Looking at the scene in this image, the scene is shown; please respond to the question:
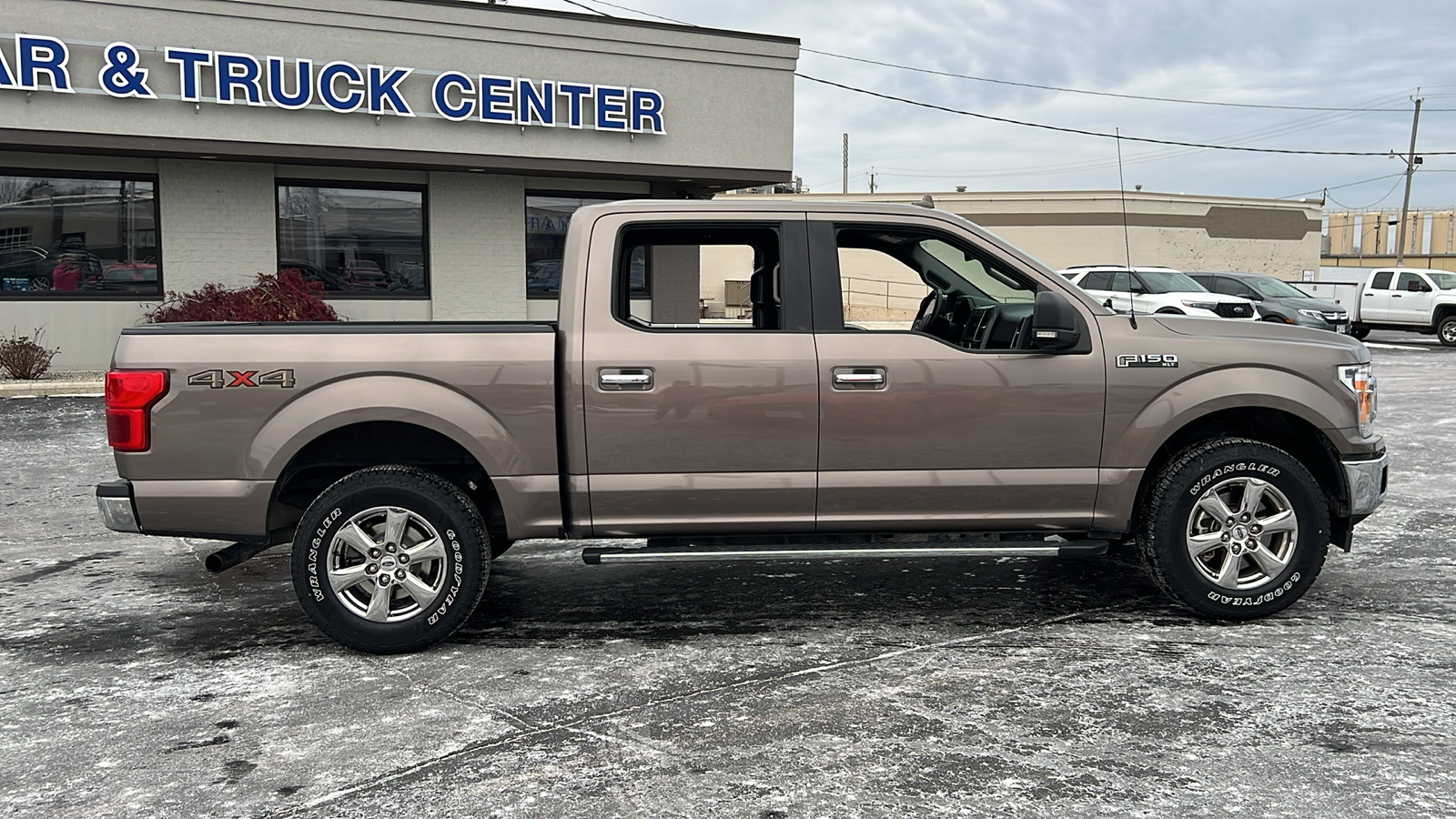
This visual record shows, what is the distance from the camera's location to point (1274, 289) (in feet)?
84.1

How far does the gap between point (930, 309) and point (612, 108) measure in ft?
41.2

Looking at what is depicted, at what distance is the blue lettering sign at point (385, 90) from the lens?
16.4m

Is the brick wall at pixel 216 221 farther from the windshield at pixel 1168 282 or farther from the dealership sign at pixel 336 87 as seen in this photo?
the windshield at pixel 1168 282

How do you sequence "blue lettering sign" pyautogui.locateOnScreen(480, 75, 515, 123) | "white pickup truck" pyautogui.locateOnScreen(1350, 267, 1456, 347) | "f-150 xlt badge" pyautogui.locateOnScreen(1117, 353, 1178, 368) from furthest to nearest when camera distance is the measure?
"white pickup truck" pyautogui.locateOnScreen(1350, 267, 1456, 347) → "blue lettering sign" pyautogui.locateOnScreen(480, 75, 515, 123) → "f-150 xlt badge" pyautogui.locateOnScreen(1117, 353, 1178, 368)

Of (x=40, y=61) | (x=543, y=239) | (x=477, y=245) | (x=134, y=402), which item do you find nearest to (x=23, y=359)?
(x=40, y=61)

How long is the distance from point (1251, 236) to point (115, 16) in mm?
42552

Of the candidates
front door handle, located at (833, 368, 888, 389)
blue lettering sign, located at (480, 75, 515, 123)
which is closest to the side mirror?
front door handle, located at (833, 368, 888, 389)

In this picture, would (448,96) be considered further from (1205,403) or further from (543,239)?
(1205,403)

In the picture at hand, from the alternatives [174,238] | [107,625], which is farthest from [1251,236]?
[107,625]

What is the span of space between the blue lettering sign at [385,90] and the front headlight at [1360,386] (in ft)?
46.4

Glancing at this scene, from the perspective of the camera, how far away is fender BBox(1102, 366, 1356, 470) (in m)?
5.30

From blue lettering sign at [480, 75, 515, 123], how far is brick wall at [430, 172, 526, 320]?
121 cm

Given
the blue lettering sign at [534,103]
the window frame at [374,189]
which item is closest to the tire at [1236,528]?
the blue lettering sign at [534,103]

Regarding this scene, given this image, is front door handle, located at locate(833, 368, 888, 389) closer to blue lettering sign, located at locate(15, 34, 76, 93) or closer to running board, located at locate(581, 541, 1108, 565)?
running board, located at locate(581, 541, 1108, 565)
